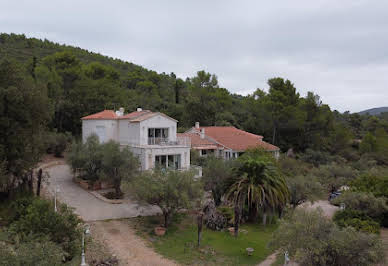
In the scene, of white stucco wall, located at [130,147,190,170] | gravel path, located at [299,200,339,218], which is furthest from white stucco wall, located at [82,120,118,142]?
gravel path, located at [299,200,339,218]

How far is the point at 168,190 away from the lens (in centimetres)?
1694

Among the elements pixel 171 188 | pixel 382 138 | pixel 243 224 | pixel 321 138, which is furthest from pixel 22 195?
pixel 382 138

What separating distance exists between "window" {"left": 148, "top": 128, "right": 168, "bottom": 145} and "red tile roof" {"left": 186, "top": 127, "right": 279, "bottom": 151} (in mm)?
9162

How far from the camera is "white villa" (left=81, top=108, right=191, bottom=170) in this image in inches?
1057

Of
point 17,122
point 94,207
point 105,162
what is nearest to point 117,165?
point 105,162

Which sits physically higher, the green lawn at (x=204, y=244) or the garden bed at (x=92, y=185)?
the garden bed at (x=92, y=185)

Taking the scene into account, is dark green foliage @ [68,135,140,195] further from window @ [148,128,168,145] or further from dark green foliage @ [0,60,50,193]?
window @ [148,128,168,145]

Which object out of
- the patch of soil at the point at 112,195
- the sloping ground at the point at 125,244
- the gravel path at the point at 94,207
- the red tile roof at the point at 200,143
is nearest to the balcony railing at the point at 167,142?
the red tile roof at the point at 200,143

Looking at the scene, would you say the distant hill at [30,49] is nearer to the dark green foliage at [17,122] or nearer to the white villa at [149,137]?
the white villa at [149,137]

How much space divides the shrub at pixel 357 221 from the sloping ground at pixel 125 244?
1164 centimetres

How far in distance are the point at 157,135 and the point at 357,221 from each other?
17290mm

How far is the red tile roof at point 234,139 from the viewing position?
118ft

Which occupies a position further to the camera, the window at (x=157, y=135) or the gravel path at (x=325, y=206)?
the window at (x=157, y=135)

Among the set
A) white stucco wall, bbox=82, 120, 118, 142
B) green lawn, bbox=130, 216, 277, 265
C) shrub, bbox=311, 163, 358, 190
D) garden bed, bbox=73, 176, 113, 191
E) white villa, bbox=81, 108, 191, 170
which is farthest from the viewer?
shrub, bbox=311, 163, 358, 190
